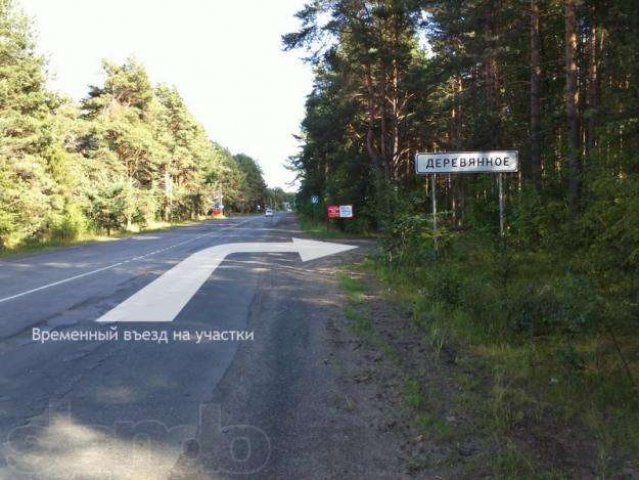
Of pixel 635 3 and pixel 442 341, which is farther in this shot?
pixel 635 3

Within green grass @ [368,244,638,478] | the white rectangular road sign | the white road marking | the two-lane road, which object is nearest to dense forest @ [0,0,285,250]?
the white road marking

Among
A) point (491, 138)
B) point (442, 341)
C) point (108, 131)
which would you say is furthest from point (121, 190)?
point (442, 341)

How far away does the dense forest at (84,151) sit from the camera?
28.5m

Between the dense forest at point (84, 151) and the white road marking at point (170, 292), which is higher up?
the dense forest at point (84, 151)

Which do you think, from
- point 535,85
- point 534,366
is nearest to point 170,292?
point 534,366

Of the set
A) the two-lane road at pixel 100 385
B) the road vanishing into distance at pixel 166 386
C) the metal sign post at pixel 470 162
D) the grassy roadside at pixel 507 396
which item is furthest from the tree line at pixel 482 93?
the two-lane road at pixel 100 385

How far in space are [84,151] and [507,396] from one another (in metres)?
50.6

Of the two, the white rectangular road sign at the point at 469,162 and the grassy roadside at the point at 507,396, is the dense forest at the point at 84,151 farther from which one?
the grassy roadside at the point at 507,396

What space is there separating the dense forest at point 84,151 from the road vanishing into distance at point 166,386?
19835 mm

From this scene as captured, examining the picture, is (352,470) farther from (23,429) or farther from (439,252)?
(439,252)

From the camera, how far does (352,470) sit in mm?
3740

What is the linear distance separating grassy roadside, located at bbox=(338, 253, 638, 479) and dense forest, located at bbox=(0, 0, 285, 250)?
2480 centimetres

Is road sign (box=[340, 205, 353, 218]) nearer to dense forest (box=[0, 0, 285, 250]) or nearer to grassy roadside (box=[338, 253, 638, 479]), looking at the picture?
dense forest (box=[0, 0, 285, 250])

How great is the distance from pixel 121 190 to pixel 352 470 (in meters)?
41.4
